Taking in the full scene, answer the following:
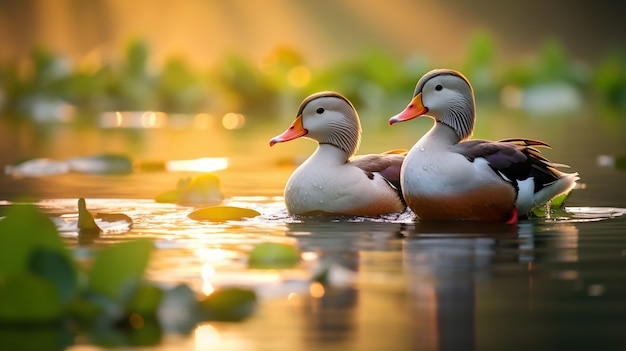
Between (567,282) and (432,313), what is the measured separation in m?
0.79

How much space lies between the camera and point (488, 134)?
1357cm

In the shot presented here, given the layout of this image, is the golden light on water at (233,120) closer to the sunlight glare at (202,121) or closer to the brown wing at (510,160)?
the sunlight glare at (202,121)

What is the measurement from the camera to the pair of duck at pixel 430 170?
6.62m

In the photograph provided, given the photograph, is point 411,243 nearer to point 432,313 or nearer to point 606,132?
point 432,313

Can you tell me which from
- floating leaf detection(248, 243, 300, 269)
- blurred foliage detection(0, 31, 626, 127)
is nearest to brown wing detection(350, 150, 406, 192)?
floating leaf detection(248, 243, 300, 269)

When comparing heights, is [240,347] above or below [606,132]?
below

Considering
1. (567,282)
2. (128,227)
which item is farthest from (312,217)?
(567,282)

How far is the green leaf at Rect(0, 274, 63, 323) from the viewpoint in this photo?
3887 millimetres

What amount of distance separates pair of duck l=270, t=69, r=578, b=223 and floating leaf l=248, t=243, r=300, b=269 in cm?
164

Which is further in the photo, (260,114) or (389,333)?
(260,114)

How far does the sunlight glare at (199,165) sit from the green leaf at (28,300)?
6273 millimetres

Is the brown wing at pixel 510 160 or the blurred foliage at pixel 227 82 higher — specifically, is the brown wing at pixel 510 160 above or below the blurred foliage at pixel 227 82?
below

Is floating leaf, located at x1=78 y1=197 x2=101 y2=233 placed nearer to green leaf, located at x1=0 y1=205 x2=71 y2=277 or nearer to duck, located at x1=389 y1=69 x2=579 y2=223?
duck, located at x1=389 y1=69 x2=579 y2=223

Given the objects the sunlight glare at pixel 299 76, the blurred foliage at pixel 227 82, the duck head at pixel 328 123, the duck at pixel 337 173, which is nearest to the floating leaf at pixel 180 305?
the duck at pixel 337 173
